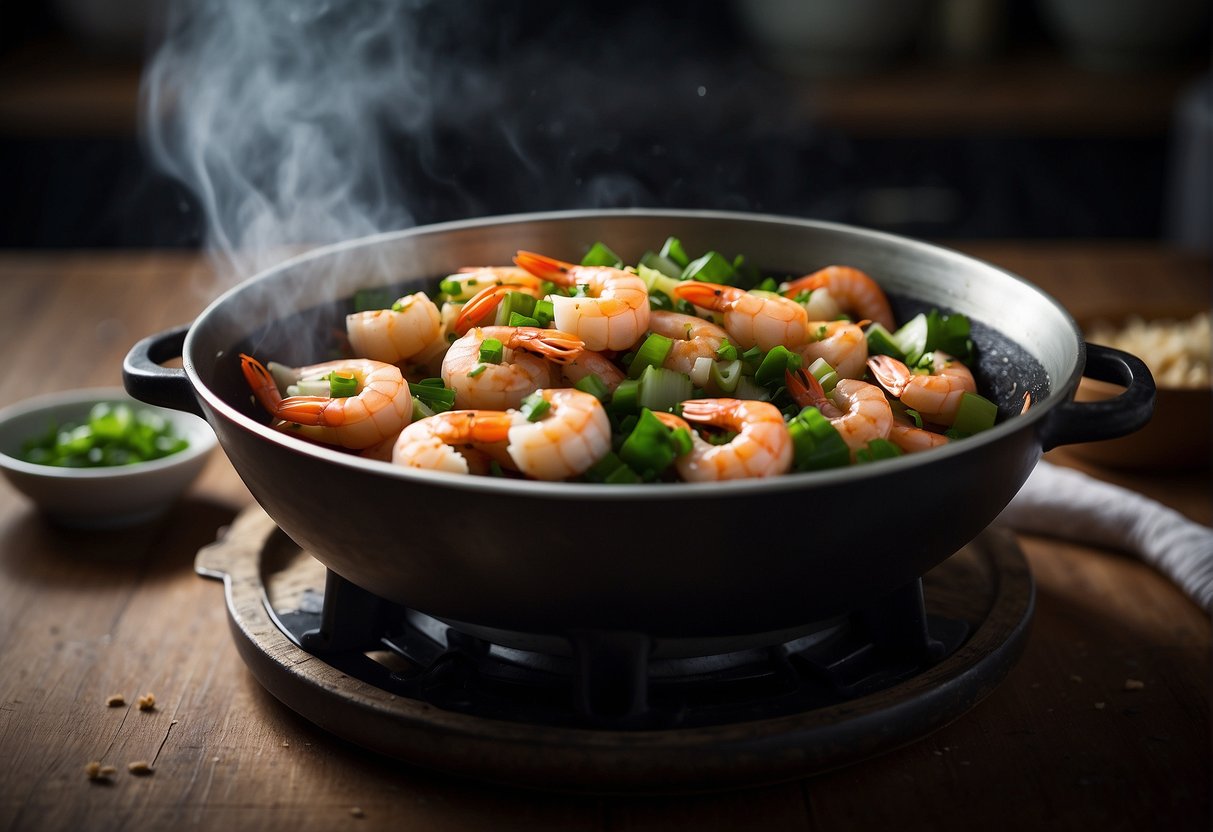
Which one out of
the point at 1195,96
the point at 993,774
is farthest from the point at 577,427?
the point at 1195,96

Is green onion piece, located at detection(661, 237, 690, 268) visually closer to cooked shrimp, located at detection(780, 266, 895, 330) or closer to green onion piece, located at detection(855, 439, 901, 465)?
cooked shrimp, located at detection(780, 266, 895, 330)

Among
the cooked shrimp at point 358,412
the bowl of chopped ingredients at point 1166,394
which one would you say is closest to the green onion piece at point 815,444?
the cooked shrimp at point 358,412

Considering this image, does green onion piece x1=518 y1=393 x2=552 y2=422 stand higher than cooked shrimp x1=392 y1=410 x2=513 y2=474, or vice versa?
green onion piece x1=518 y1=393 x2=552 y2=422

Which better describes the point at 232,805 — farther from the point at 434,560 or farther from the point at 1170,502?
the point at 1170,502

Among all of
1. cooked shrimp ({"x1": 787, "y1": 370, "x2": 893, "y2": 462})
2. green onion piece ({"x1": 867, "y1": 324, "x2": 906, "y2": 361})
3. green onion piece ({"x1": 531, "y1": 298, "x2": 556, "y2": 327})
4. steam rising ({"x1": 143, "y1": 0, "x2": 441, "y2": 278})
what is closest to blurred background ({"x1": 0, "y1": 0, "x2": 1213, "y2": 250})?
steam rising ({"x1": 143, "y1": 0, "x2": 441, "y2": 278})

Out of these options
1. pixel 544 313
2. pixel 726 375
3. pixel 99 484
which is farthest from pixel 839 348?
pixel 99 484

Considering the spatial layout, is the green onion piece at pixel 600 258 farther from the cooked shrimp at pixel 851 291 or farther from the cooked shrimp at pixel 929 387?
the cooked shrimp at pixel 929 387
